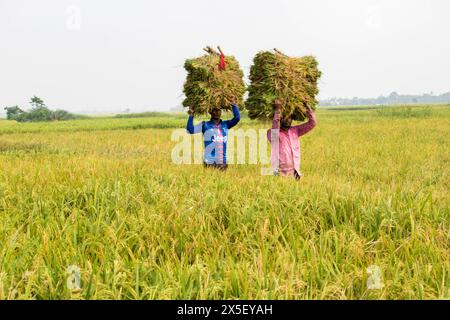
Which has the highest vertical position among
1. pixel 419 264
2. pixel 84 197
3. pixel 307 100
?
pixel 307 100

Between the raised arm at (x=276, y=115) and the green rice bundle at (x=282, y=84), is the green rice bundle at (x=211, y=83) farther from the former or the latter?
the raised arm at (x=276, y=115)

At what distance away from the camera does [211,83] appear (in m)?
5.69

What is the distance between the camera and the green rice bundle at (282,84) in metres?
5.24

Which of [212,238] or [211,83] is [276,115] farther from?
[212,238]

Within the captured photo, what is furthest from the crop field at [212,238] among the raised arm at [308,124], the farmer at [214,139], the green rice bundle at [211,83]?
the raised arm at [308,124]

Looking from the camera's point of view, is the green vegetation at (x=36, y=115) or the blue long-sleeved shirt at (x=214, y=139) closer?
the blue long-sleeved shirt at (x=214, y=139)

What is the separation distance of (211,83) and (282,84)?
112 cm

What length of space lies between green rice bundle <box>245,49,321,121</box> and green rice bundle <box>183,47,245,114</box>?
31 cm

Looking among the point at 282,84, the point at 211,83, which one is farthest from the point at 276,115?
the point at 211,83

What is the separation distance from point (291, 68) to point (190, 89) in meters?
1.64

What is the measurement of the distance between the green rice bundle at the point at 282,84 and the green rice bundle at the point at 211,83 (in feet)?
1.03

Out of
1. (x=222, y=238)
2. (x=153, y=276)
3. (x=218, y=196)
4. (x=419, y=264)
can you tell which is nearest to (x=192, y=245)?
(x=222, y=238)
